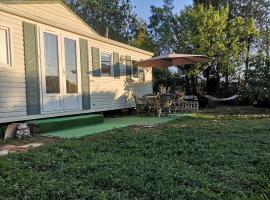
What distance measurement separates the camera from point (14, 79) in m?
6.58

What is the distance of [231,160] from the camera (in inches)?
152

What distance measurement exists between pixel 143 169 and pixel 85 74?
5.83 metres

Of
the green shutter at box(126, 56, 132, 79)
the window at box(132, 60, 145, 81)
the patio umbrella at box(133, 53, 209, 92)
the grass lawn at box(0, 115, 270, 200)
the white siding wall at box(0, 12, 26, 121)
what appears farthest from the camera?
the window at box(132, 60, 145, 81)

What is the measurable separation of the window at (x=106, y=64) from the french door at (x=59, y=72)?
1.46 m

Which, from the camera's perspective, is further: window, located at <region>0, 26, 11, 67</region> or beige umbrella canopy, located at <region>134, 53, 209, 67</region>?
beige umbrella canopy, located at <region>134, 53, 209, 67</region>

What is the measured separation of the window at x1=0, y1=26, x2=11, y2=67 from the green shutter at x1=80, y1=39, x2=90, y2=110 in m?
2.55

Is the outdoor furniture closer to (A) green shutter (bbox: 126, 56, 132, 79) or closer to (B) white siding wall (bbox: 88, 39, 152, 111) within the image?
(B) white siding wall (bbox: 88, 39, 152, 111)

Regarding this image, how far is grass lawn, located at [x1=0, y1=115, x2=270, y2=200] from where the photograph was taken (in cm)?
284

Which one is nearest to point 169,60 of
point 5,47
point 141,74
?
point 141,74

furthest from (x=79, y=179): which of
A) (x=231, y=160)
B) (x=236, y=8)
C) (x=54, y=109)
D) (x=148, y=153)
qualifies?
(x=236, y=8)

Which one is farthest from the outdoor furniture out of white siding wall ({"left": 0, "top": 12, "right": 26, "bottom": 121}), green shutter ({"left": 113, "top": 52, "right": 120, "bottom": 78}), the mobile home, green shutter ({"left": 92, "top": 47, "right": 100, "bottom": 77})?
white siding wall ({"left": 0, "top": 12, "right": 26, "bottom": 121})

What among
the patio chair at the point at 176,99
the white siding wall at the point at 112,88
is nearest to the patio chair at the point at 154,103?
the patio chair at the point at 176,99

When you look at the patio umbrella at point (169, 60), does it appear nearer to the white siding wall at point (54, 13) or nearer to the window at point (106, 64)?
the window at point (106, 64)

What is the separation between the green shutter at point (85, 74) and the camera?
8820 millimetres
